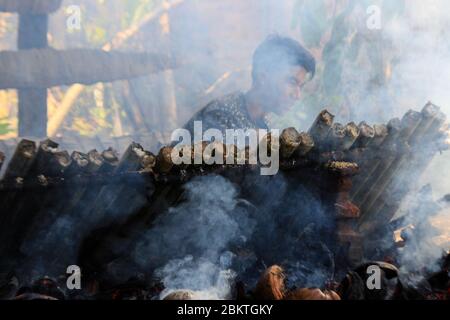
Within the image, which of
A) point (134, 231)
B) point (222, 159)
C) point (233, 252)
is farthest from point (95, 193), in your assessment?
point (233, 252)

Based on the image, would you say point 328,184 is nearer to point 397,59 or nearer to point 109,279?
point 109,279

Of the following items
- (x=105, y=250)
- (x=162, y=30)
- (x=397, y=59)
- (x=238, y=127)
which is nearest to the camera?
(x=105, y=250)

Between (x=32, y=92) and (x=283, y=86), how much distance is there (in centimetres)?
473

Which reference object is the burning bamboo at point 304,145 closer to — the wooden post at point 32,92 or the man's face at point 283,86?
the man's face at point 283,86

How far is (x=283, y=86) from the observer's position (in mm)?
7121

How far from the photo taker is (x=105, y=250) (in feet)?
15.3

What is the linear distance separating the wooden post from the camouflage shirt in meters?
3.82

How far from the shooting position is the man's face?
711 cm

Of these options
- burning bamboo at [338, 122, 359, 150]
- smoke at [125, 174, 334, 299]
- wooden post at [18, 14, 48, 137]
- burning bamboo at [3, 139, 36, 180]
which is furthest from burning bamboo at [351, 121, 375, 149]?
wooden post at [18, 14, 48, 137]

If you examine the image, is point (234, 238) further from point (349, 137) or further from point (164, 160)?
point (349, 137)

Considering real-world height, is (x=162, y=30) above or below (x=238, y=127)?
above

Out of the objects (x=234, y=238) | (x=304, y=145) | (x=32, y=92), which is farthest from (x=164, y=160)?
(x=32, y=92)

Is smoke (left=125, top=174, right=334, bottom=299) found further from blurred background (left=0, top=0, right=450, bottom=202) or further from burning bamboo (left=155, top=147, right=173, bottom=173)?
blurred background (left=0, top=0, right=450, bottom=202)
